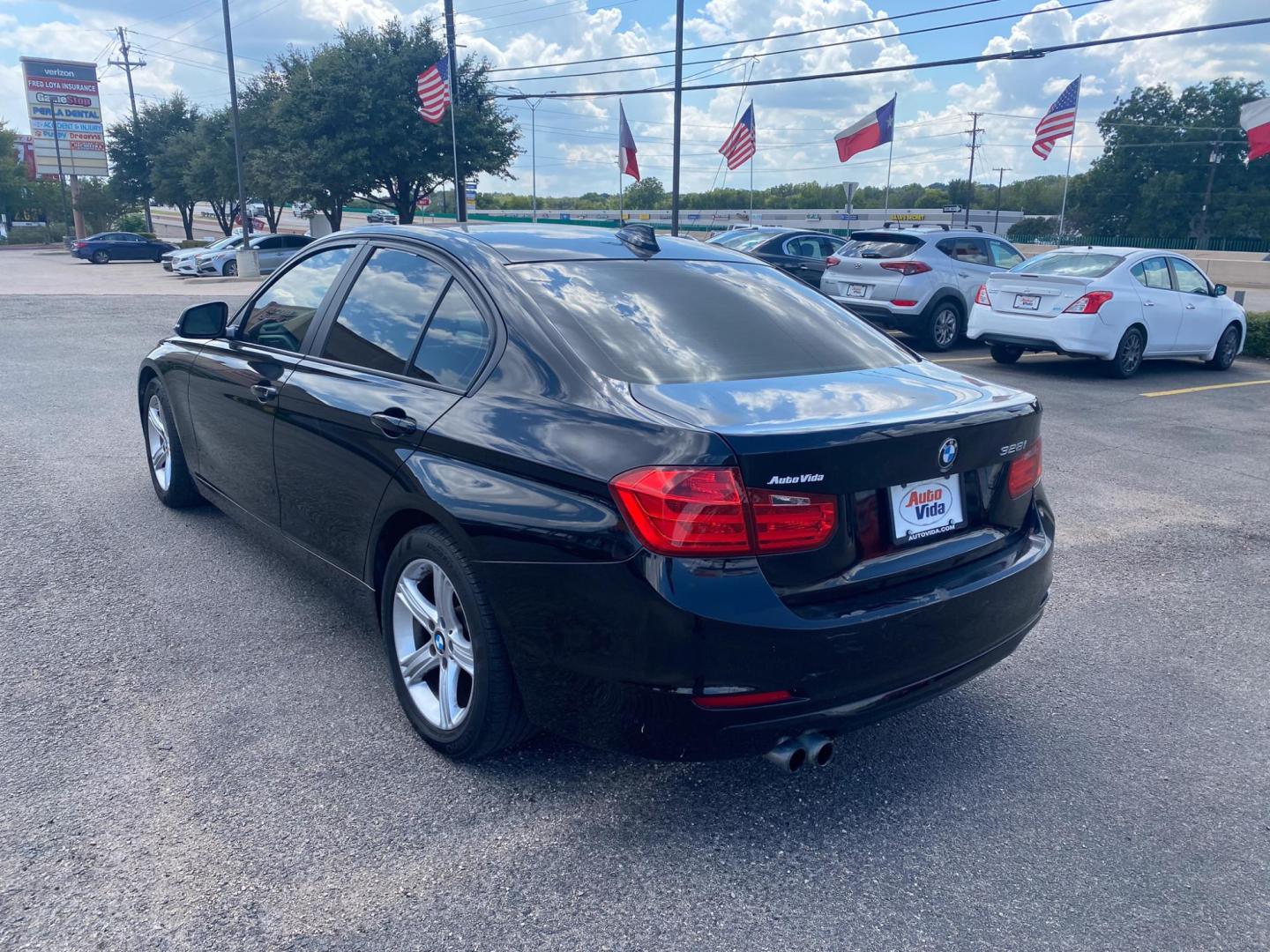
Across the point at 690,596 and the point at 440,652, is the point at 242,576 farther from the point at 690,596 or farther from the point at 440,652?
the point at 690,596

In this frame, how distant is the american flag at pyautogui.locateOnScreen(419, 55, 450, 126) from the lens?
26.5 m

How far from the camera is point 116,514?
564cm

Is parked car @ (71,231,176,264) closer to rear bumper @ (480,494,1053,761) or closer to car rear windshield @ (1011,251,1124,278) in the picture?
car rear windshield @ (1011,251,1124,278)

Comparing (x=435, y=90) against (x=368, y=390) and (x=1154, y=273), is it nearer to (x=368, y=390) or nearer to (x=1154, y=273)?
(x=1154, y=273)

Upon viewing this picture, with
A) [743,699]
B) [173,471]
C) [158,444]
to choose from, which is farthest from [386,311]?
[158,444]

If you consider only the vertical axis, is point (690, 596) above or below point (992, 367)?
above

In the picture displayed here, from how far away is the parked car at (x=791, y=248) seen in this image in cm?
1678

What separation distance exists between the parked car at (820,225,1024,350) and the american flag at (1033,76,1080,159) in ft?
44.6

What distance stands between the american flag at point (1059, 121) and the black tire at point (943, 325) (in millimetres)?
14529

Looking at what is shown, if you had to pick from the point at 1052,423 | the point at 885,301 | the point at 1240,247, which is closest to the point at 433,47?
the point at 885,301

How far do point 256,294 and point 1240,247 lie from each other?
63.4m

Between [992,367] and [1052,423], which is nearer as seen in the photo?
[1052,423]

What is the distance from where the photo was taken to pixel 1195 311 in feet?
40.8

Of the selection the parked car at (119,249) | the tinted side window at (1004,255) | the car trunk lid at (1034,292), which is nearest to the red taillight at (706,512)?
the car trunk lid at (1034,292)
